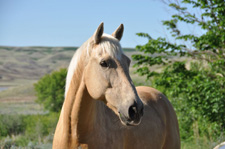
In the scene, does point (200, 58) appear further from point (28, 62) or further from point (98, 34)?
point (28, 62)

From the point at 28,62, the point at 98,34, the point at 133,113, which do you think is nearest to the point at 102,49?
the point at 98,34

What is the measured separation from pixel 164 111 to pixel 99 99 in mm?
1996

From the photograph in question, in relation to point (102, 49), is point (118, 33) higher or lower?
higher

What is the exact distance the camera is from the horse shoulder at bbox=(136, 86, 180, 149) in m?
3.88

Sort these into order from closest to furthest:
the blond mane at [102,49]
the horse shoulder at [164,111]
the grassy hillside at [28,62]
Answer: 1. the blond mane at [102,49]
2. the horse shoulder at [164,111]
3. the grassy hillside at [28,62]

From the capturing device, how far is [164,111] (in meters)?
4.11

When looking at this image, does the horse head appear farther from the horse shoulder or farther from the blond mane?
the horse shoulder

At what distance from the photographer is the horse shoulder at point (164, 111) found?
153 inches

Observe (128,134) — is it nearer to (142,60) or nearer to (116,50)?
(116,50)

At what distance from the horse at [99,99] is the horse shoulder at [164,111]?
1031 mm

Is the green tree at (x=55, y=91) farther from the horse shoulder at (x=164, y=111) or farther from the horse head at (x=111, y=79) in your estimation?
the horse head at (x=111, y=79)

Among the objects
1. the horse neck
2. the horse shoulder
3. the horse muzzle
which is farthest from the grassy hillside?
the horse muzzle

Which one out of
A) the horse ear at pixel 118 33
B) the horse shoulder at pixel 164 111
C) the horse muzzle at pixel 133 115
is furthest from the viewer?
the horse shoulder at pixel 164 111

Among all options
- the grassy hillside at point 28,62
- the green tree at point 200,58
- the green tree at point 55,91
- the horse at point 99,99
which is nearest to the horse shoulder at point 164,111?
the horse at point 99,99
